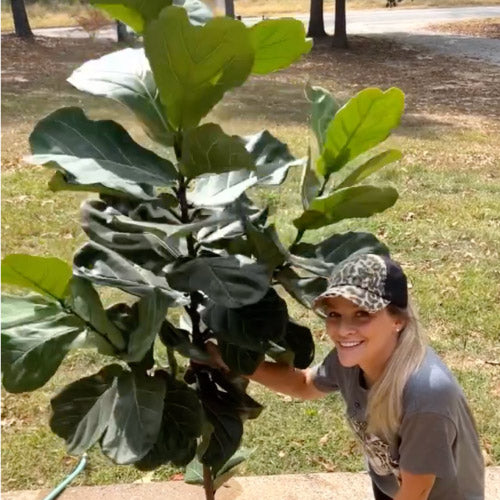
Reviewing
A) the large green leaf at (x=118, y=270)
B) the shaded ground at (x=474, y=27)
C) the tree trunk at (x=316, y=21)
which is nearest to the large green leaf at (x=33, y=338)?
the large green leaf at (x=118, y=270)

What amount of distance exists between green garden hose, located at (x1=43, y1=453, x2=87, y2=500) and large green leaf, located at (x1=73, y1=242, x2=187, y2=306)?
135cm

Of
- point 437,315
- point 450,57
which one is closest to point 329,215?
point 437,315

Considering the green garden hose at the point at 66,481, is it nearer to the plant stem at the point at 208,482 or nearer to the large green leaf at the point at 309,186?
the plant stem at the point at 208,482

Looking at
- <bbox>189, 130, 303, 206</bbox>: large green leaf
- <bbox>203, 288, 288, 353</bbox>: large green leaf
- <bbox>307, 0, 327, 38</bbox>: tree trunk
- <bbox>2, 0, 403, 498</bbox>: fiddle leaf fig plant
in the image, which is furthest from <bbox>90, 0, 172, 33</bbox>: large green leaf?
<bbox>307, 0, 327, 38</bbox>: tree trunk

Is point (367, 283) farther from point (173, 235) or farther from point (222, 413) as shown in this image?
point (173, 235)

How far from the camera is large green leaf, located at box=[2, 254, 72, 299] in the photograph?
4.24 feet

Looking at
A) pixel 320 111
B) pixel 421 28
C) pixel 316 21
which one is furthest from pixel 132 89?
pixel 421 28

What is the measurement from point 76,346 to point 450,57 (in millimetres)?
13487

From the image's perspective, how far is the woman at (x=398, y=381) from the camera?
155 cm

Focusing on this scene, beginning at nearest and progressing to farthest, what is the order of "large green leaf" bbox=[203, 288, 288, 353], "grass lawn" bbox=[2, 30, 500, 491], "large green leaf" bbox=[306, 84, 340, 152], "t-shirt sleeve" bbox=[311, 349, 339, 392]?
1. "large green leaf" bbox=[203, 288, 288, 353]
2. "large green leaf" bbox=[306, 84, 340, 152]
3. "t-shirt sleeve" bbox=[311, 349, 339, 392]
4. "grass lawn" bbox=[2, 30, 500, 491]

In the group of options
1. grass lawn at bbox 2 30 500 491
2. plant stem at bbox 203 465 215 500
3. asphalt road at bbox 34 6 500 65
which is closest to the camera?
plant stem at bbox 203 465 215 500

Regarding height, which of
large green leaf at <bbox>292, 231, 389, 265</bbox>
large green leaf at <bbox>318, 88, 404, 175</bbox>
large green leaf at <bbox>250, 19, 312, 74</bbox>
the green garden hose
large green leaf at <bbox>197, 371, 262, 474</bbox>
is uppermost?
large green leaf at <bbox>250, 19, 312, 74</bbox>

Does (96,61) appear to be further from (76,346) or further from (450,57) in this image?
(450,57)

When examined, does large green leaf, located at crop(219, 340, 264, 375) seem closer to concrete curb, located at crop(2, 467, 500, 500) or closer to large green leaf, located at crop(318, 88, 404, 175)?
large green leaf, located at crop(318, 88, 404, 175)
